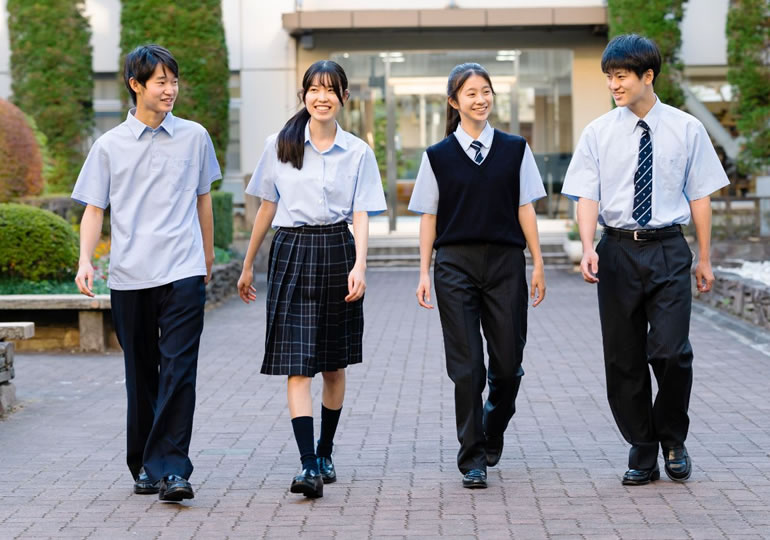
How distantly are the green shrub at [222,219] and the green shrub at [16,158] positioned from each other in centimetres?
282

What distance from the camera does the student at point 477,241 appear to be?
5809 mm

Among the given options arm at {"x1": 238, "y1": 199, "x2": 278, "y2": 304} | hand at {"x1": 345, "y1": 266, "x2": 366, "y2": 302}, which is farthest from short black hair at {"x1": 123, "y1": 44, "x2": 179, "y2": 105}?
hand at {"x1": 345, "y1": 266, "x2": 366, "y2": 302}

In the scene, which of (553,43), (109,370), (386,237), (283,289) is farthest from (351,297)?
(553,43)

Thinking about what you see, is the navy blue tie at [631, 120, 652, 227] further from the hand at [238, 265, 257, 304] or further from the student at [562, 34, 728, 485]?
the hand at [238, 265, 257, 304]

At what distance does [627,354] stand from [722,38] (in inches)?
668

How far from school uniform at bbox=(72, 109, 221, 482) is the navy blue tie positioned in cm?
189

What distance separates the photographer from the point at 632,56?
223 inches

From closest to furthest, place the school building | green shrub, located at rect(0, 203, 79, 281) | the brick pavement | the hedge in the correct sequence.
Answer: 1. the brick pavement
2. green shrub, located at rect(0, 203, 79, 281)
3. the hedge
4. the school building

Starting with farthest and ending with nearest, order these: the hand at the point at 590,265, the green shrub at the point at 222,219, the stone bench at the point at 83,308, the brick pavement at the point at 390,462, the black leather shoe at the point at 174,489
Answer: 1. the green shrub at the point at 222,219
2. the stone bench at the point at 83,308
3. the hand at the point at 590,265
4. the black leather shoe at the point at 174,489
5. the brick pavement at the point at 390,462

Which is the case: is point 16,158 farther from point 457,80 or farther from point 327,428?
point 457,80

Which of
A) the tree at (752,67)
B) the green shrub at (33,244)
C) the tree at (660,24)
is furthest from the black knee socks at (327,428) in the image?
the tree at (660,24)

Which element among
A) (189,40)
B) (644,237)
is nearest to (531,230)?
(644,237)

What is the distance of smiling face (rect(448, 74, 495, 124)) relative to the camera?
19.1 ft

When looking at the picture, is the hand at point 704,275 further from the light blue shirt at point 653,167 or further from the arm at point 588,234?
the arm at point 588,234
